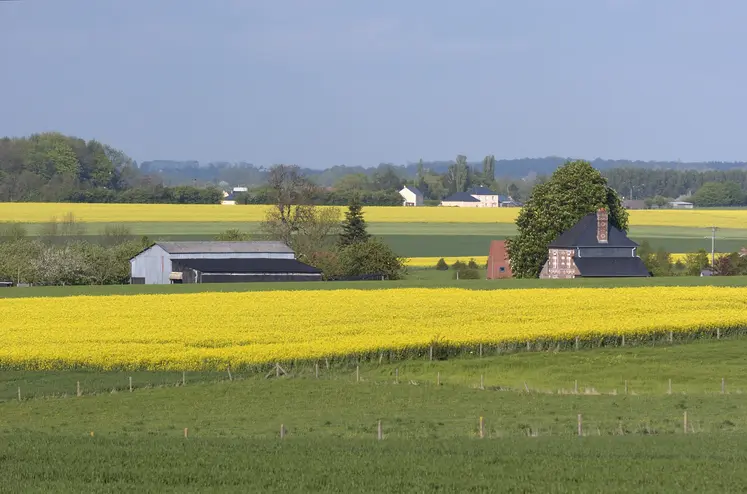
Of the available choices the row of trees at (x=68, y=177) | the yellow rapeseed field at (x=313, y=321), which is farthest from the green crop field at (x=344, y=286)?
the row of trees at (x=68, y=177)

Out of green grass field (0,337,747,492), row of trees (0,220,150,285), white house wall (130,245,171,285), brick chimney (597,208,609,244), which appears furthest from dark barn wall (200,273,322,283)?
green grass field (0,337,747,492)

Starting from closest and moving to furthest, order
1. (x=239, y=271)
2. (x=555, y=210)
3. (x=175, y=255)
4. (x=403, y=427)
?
(x=403, y=427) → (x=239, y=271) → (x=175, y=255) → (x=555, y=210)

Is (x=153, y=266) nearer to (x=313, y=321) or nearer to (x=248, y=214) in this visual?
(x=313, y=321)

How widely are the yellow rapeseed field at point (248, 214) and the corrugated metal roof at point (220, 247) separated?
4263 centimetres

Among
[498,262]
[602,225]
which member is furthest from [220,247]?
[602,225]

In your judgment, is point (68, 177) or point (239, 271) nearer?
point (239, 271)

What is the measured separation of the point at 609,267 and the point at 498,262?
17.9m

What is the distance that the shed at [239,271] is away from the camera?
273 ft

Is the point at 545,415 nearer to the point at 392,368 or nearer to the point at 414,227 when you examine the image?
the point at 392,368

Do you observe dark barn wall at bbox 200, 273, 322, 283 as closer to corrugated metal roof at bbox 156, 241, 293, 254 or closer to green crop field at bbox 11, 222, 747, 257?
corrugated metal roof at bbox 156, 241, 293, 254

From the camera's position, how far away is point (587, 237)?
86.5 metres

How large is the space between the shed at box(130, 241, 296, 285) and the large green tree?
60.2ft

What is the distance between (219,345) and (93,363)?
5138 millimetres

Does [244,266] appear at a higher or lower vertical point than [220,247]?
lower
